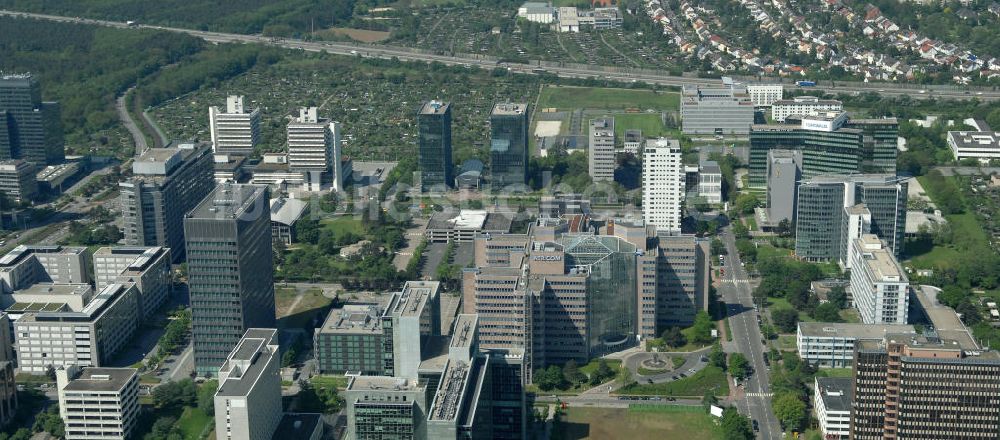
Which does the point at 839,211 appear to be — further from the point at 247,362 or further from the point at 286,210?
the point at 247,362

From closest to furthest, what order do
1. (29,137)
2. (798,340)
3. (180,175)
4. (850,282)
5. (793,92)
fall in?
(798,340), (850,282), (180,175), (29,137), (793,92)

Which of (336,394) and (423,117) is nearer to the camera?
(336,394)

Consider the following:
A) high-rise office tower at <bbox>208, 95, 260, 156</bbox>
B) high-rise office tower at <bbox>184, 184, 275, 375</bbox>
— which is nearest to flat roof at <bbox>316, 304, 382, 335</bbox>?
high-rise office tower at <bbox>184, 184, 275, 375</bbox>

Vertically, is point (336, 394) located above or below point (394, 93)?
below

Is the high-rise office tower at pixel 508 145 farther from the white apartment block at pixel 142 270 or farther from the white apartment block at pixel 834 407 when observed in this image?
the white apartment block at pixel 834 407

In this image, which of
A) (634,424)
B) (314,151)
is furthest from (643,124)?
(634,424)

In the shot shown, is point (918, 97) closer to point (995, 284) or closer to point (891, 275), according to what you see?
point (995, 284)

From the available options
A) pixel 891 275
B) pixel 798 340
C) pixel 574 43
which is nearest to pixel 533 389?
pixel 798 340

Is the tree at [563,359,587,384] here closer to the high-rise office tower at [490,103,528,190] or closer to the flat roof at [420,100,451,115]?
the high-rise office tower at [490,103,528,190]
